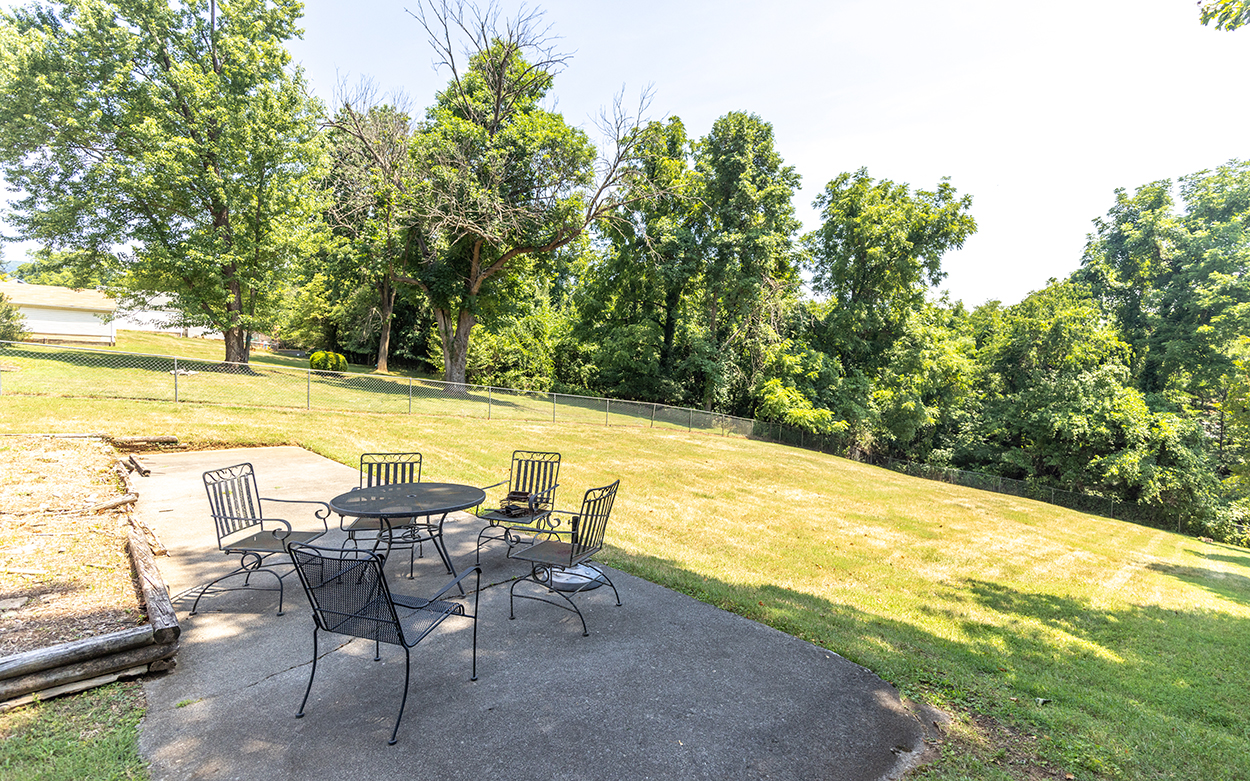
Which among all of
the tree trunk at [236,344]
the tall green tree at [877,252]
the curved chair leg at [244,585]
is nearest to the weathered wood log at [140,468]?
the curved chair leg at [244,585]

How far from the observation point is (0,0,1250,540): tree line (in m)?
21.2

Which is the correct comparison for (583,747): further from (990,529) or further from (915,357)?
(915,357)

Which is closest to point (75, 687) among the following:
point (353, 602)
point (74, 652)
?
point (74, 652)

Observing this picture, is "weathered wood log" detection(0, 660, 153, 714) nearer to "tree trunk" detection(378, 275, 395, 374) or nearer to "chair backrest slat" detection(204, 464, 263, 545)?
"chair backrest slat" detection(204, 464, 263, 545)

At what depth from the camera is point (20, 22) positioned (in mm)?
20938

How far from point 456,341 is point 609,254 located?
14231mm

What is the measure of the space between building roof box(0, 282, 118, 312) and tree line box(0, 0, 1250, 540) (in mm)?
14964

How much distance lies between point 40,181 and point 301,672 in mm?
29333

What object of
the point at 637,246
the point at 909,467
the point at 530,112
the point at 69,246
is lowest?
the point at 909,467

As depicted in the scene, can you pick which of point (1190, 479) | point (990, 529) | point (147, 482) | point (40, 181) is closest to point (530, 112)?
point (40, 181)

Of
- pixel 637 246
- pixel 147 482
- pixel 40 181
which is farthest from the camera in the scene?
pixel 637 246

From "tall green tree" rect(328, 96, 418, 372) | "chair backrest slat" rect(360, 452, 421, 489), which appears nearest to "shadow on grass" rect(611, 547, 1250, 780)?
"chair backrest slat" rect(360, 452, 421, 489)

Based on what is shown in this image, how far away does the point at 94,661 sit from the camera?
3205 millimetres

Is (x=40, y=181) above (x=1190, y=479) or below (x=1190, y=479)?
above
